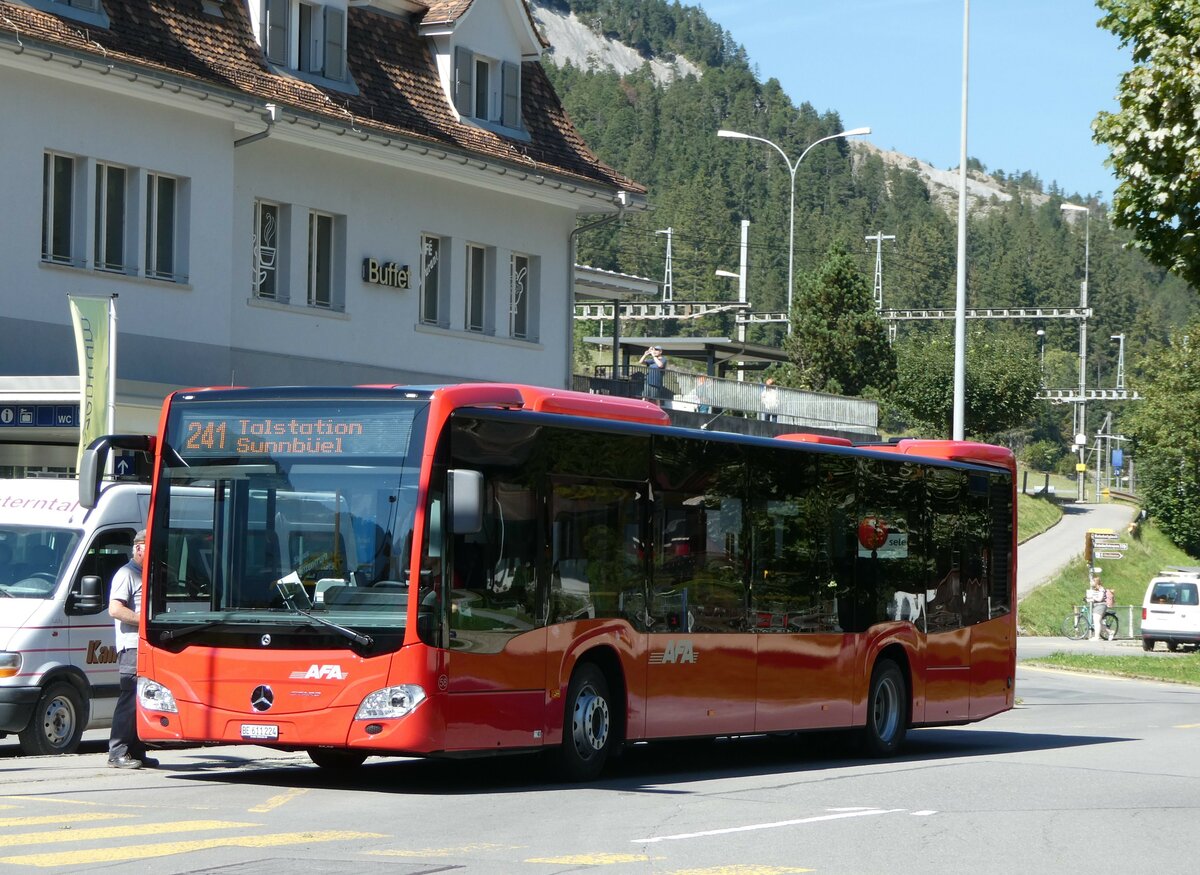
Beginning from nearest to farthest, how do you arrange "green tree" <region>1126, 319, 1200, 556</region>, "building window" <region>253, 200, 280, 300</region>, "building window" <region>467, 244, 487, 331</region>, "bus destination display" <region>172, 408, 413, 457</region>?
"bus destination display" <region>172, 408, 413, 457</region> < "building window" <region>253, 200, 280, 300</region> < "building window" <region>467, 244, 487, 331</region> < "green tree" <region>1126, 319, 1200, 556</region>

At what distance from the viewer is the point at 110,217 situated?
25.0m

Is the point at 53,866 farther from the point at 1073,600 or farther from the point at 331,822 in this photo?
the point at 1073,600

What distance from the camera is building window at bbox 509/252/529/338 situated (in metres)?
33.5

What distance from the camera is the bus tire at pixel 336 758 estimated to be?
14.8 m

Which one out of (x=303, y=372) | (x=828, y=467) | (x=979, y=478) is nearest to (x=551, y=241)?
(x=303, y=372)

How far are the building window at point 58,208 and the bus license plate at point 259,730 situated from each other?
12.9 meters

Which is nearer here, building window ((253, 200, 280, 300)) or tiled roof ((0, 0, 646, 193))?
tiled roof ((0, 0, 646, 193))

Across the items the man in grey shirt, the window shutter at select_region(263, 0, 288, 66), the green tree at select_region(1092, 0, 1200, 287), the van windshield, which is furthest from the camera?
the window shutter at select_region(263, 0, 288, 66)

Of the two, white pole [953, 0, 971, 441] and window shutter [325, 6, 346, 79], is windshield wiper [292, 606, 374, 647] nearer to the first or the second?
window shutter [325, 6, 346, 79]

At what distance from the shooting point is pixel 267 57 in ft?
91.8

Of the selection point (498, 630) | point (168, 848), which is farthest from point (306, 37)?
point (168, 848)

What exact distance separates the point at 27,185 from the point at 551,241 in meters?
12.4

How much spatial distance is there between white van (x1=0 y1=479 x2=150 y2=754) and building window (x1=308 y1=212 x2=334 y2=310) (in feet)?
41.6

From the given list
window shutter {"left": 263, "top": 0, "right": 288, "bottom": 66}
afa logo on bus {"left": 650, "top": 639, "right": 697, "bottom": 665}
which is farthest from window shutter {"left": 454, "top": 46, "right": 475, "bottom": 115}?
afa logo on bus {"left": 650, "top": 639, "right": 697, "bottom": 665}
